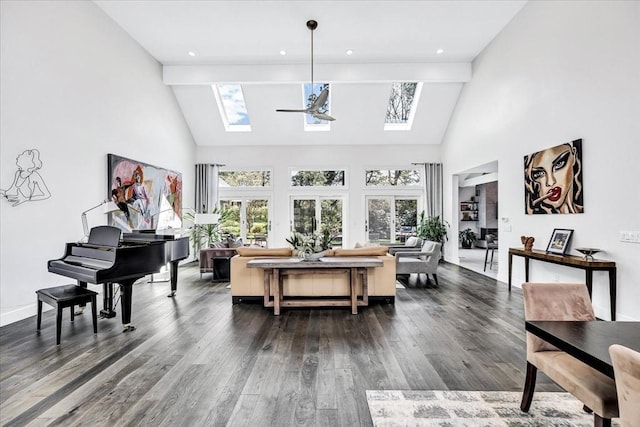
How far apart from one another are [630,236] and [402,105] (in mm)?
6277

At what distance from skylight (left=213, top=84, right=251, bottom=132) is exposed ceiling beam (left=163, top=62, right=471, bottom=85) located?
81cm

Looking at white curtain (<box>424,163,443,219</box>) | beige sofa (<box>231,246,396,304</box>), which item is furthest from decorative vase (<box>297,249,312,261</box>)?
white curtain (<box>424,163,443,219</box>)

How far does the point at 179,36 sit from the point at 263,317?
Answer: 18.0ft

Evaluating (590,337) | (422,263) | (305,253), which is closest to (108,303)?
(305,253)

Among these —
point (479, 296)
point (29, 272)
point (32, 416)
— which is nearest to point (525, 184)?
point (479, 296)

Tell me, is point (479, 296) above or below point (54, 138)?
below

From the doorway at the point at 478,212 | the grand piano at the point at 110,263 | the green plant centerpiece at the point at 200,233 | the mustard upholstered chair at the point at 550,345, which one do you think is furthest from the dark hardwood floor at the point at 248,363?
the doorway at the point at 478,212

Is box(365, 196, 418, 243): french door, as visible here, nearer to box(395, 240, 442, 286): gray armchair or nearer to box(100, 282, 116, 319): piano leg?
box(395, 240, 442, 286): gray armchair

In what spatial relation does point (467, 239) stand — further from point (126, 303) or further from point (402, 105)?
point (126, 303)

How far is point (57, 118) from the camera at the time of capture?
13.9 feet

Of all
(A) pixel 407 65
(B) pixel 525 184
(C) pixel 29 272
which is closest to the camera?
(C) pixel 29 272

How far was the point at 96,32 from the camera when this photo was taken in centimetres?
497

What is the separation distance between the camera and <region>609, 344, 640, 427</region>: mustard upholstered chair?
99cm

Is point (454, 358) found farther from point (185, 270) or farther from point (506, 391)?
point (185, 270)
